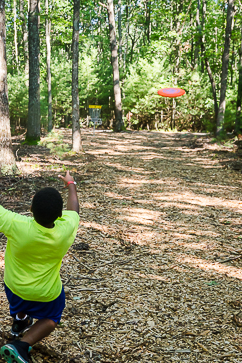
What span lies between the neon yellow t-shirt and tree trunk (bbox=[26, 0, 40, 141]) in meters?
11.5

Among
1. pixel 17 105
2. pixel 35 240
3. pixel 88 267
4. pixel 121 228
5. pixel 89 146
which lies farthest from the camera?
pixel 17 105

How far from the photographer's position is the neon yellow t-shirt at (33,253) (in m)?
2.15

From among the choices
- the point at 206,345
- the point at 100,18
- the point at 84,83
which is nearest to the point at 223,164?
the point at 206,345

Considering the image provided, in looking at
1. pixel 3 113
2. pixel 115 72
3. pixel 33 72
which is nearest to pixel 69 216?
pixel 3 113

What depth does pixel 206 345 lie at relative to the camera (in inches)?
118

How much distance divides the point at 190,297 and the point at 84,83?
26.2m

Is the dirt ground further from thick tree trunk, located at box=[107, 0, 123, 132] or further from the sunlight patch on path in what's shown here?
thick tree trunk, located at box=[107, 0, 123, 132]

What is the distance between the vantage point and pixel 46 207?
2.10 metres

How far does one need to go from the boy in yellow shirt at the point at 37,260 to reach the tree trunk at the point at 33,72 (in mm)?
11454

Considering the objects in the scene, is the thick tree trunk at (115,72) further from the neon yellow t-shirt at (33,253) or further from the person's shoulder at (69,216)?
the neon yellow t-shirt at (33,253)

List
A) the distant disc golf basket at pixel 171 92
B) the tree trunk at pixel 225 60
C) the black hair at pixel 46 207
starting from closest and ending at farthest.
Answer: the black hair at pixel 46 207, the tree trunk at pixel 225 60, the distant disc golf basket at pixel 171 92

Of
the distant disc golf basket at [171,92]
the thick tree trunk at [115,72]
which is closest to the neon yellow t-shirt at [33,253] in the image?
the thick tree trunk at [115,72]

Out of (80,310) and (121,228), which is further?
(121,228)

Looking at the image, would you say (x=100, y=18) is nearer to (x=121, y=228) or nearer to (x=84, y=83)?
(x=84, y=83)
